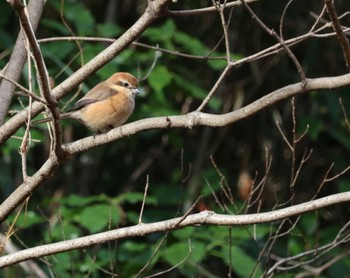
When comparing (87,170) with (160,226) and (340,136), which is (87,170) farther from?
(160,226)

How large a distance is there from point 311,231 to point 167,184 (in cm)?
156

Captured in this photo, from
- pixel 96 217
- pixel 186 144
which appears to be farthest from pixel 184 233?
pixel 186 144

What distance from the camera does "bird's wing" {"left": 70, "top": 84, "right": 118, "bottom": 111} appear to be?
5.86 m

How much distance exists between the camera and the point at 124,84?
19.6ft

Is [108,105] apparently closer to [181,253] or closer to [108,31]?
[181,253]

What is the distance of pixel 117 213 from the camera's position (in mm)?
6207

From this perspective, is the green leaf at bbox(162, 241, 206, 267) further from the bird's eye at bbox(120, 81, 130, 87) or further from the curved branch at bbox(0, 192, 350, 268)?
the curved branch at bbox(0, 192, 350, 268)

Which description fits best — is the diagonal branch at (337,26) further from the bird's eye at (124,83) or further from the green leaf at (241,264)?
the green leaf at (241,264)

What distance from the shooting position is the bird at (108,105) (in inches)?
228

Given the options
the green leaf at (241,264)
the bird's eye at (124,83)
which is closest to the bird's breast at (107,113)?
the bird's eye at (124,83)

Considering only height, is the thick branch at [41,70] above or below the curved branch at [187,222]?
above

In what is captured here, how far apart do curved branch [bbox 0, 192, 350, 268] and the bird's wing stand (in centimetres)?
249

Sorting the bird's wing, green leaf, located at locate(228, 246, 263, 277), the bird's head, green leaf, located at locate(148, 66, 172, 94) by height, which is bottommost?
green leaf, located at locate(228, 246, 263, 277)

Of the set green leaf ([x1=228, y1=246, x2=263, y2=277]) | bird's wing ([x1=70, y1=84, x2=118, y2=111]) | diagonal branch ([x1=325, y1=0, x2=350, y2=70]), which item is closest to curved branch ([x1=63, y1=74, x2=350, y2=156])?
diagonal branch ([x1=325, y1=0, x2=350, y2=70])
